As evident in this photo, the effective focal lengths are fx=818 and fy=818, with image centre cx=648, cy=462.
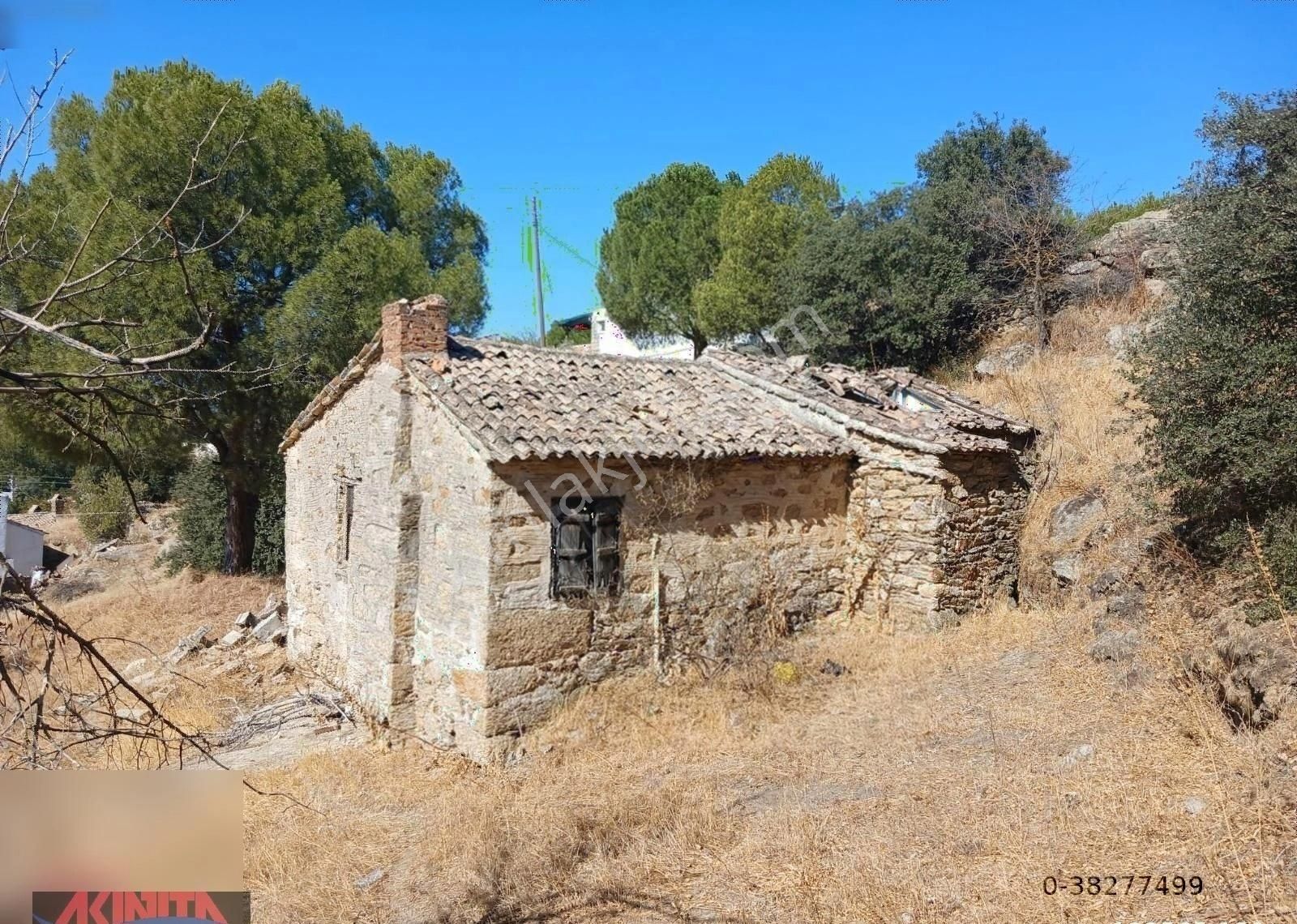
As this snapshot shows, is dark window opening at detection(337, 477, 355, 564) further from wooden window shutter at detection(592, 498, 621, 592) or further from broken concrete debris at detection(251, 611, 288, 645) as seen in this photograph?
wooden window shutter at detection(592, 498, 621, 592)

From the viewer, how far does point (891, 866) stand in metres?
4.99

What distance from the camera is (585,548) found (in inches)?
344

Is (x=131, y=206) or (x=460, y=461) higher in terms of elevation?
(x=131, y=206)

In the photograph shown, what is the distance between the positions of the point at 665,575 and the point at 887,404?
433 cm

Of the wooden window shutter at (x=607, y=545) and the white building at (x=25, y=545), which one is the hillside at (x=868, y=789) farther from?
the white building at (x=25, y=545)

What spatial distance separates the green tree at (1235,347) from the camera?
7258mm

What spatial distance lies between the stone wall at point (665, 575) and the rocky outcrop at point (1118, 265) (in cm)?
1252

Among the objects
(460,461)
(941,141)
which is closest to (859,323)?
(941,141)

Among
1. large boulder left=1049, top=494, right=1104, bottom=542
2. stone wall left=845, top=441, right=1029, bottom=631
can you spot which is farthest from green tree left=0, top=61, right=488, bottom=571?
large boulder left=1049, top=494, right=1104, bottom=542

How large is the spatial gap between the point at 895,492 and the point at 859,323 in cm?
1035

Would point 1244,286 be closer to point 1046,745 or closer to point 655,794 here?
point 1046,745

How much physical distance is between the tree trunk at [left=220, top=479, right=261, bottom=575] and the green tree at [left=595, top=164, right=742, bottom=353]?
12763 mm

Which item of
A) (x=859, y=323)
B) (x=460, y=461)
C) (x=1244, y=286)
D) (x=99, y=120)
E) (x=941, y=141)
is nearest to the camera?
(x=1244, y=286)

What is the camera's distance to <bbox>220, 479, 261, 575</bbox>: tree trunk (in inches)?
745
